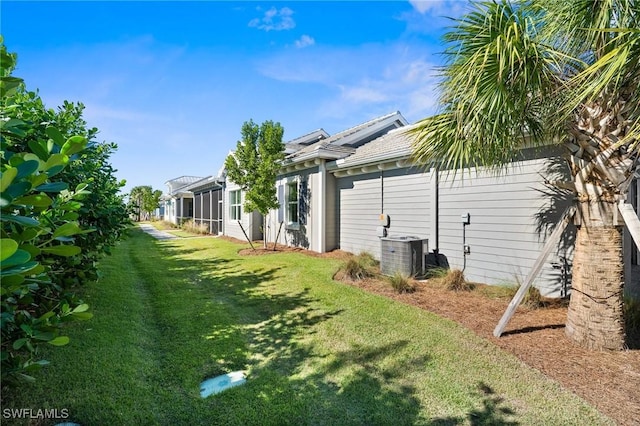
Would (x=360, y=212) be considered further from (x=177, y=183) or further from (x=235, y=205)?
(x=177, y=183)

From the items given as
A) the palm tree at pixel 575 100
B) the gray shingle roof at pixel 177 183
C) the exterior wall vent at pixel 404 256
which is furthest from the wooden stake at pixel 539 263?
the gray shingle roof at pixel 177 183

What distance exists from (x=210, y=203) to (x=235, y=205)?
5572 millimetres

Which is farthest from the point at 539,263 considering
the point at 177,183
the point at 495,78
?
the point at 177,183

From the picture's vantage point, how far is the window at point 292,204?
12648 millimetres

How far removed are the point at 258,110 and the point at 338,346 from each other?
412 inches

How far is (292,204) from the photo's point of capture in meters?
12.9

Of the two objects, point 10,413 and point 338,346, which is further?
point 338,346

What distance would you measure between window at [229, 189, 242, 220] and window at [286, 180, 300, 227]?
12.8ft

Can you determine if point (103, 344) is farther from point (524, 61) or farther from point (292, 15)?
point (292, 15)

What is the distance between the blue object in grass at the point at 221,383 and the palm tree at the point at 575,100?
397 cm

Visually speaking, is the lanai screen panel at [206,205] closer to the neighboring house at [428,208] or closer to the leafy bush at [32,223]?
the neighboring house at [428,208]

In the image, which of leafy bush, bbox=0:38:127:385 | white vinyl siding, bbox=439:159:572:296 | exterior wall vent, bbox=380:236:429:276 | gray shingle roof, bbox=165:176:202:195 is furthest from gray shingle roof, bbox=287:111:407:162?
gray shingle roof, bbox=165:176:202:195

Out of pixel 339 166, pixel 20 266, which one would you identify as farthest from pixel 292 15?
pixel 20 266

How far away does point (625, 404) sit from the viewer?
2.92 m
